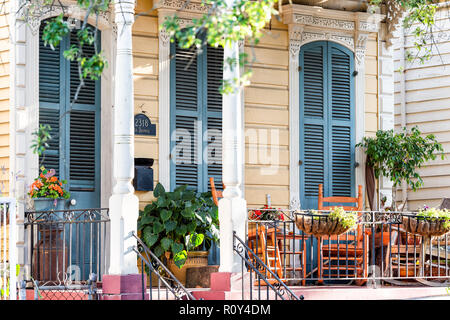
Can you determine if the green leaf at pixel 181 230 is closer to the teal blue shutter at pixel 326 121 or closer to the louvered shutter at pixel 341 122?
the teal blue shutter at pixel 326 121

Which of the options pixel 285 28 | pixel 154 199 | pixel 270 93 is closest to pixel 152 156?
pixel 154 199

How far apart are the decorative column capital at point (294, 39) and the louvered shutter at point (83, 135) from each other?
275cm

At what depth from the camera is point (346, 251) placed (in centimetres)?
967

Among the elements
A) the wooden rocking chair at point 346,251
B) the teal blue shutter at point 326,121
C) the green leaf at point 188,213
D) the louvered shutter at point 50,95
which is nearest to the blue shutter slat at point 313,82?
the teal blue shutter at point 326,121

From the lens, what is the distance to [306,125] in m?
11.8

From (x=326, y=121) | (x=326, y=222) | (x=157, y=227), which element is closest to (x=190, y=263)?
(x=157, y=227)

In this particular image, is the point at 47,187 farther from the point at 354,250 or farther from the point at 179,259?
the point at 354,250

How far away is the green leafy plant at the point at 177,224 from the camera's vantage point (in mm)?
9992

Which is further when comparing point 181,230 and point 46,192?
point 181,230

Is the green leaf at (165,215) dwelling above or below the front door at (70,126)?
below

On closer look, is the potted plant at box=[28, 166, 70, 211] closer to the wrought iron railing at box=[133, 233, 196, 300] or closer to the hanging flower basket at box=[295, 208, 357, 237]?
the wrought iron railing at box=[133, 233, 196, 300]

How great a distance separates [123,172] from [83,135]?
2.01m

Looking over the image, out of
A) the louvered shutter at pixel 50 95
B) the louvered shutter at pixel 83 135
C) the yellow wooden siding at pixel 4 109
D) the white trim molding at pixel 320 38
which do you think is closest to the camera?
the yellow wooden siding at pixel 4 109
